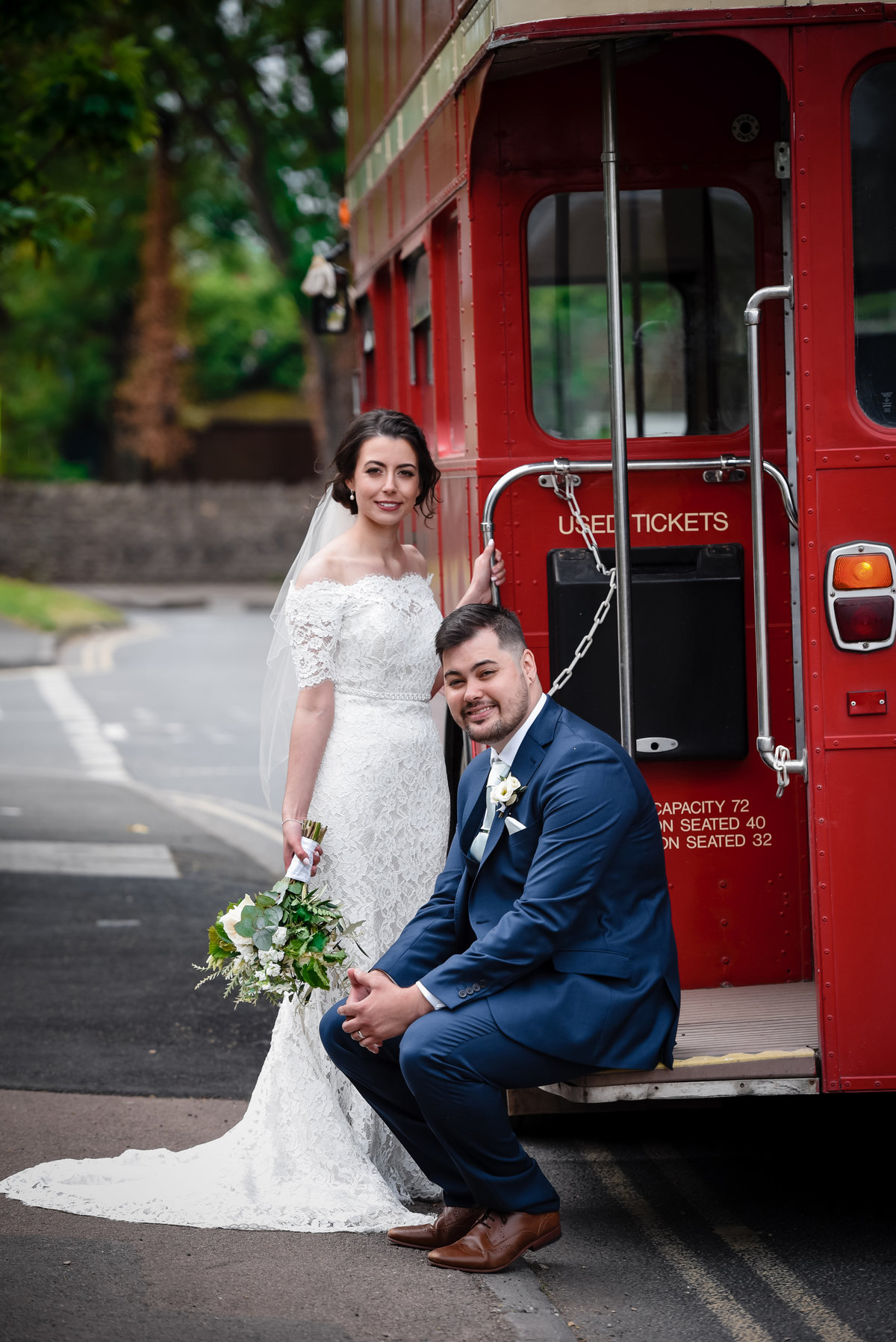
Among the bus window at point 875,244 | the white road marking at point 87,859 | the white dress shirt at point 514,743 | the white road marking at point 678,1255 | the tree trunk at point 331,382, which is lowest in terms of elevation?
the white road marking at point 678,1255

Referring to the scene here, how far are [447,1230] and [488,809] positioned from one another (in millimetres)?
1115

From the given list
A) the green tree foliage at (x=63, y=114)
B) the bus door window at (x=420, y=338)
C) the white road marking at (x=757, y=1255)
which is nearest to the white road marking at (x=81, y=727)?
the green tree foliage at (x=63, y=114)

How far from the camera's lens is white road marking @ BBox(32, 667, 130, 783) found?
45.3 feet

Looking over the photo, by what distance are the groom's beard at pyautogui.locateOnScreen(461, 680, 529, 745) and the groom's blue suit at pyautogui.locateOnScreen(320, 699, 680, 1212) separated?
0.05 meters

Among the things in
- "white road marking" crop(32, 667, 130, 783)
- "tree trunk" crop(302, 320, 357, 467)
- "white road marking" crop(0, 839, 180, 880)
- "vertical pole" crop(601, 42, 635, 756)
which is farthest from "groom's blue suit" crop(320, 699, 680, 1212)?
"tree trunk" crop(302, 320, 357, 467)

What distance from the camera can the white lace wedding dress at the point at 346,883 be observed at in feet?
15.5

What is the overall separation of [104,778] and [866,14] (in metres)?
10.4

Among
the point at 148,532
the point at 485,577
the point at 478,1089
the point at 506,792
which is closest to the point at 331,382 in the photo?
the point at 148,532

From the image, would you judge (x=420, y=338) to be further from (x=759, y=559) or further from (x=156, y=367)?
(x=156, y=367)

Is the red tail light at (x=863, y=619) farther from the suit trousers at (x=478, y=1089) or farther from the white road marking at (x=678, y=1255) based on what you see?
the white road marking at (x=678, y=1255)

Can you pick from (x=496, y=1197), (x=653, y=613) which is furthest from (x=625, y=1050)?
(x=653, y=613)

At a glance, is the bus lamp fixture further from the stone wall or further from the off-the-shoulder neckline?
the stone wall

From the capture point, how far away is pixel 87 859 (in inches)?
397

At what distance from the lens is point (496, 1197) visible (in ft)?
13.6
